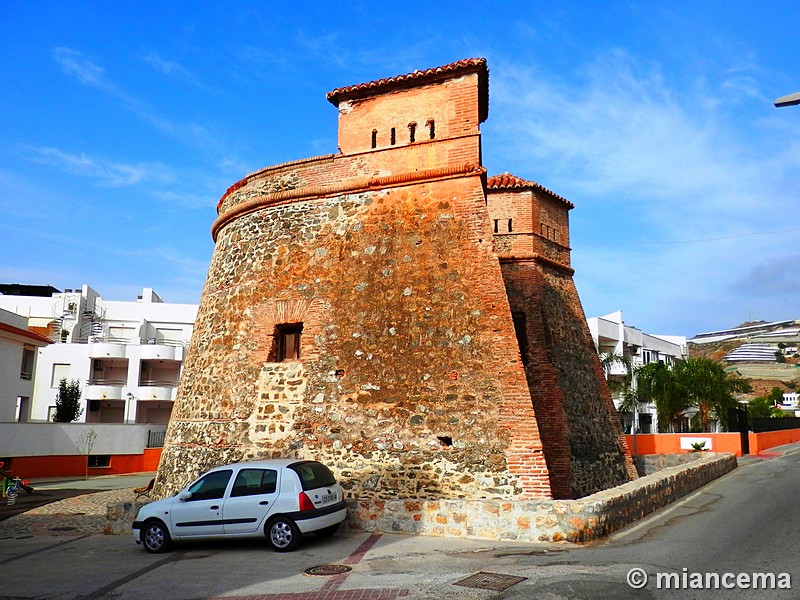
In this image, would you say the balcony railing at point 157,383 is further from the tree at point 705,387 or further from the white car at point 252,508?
the white car at point 252,508

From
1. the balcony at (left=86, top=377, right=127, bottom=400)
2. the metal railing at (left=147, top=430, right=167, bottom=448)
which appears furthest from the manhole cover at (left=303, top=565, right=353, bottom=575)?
the balcony at (left=86, top=377, right=127, bottom=400)

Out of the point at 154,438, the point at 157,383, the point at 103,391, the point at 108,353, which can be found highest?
the point at 108,353

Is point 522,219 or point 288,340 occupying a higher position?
point 522,219

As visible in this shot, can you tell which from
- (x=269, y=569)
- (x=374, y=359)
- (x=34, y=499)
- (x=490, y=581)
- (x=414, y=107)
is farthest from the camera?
(x=34, y=499)

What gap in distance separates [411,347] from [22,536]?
27.5ft

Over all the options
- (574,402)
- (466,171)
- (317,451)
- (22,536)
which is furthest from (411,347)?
(22,536)

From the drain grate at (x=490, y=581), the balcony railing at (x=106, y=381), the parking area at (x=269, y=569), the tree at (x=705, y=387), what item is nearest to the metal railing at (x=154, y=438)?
the balcony railing at (x=106, y=381)

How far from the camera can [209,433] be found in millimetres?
12531

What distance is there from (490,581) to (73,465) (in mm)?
26378

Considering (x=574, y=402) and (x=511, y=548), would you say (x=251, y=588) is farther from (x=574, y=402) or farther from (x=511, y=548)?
(x=574, y=402)

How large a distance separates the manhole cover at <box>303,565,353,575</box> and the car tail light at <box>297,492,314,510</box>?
44.9 inches

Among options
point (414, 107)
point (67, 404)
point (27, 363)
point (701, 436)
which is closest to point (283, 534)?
point (414, 107)

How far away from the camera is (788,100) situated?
9.05 m

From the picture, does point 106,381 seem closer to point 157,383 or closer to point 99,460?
point 157,383
